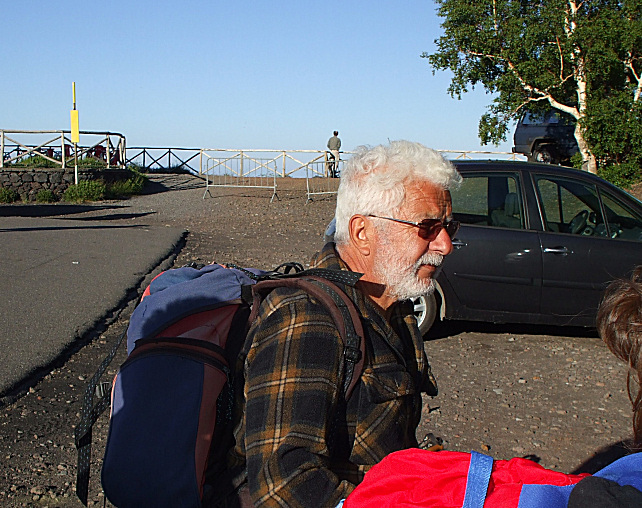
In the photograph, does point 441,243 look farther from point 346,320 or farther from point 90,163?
point 90,163

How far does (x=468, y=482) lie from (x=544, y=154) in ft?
75.4

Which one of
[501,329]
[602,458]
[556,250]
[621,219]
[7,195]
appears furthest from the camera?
[7,195]

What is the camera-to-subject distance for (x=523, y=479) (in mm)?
1451

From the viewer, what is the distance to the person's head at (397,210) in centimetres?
236

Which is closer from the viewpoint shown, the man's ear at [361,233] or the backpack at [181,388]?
the backpack at [181,388]

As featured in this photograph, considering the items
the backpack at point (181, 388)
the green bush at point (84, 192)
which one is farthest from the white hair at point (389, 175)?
the green bush at point (84, 192)

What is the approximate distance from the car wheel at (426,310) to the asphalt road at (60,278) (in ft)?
9.70

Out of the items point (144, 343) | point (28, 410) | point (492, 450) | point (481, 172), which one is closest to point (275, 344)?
point (144, 343)

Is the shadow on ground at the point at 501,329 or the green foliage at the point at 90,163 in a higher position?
the green foliage at the point at 90,163

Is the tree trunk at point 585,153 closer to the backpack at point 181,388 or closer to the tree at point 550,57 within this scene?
the tree at point 550,57

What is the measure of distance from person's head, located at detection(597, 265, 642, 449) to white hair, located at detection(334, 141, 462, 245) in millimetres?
860

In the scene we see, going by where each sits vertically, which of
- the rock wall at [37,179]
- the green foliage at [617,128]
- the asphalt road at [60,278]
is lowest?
the asphalt road at [60,278]

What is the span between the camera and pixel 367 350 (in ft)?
6.84

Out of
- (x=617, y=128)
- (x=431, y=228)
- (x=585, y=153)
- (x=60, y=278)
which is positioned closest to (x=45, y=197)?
(x=60, y=278)
